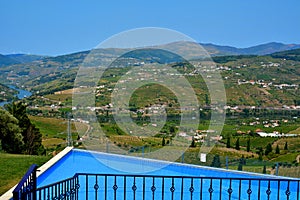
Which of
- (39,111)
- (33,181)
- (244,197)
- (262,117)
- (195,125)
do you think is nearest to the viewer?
(33,181)

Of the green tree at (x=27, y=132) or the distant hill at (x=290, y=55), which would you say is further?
the distant hill at (x=290, y=55)

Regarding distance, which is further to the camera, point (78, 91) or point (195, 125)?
point (78, 91)

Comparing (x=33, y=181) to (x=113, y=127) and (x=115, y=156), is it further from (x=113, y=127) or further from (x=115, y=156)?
(x=113, y=127)

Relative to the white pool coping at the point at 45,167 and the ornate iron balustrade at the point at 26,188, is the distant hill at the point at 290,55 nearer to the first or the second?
the white pool coping at the point at 45,167

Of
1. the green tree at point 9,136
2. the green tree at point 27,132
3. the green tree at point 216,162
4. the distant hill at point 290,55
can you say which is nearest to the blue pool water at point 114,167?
the green tree at point 216,162

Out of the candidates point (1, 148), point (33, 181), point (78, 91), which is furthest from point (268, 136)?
point (33, 181)

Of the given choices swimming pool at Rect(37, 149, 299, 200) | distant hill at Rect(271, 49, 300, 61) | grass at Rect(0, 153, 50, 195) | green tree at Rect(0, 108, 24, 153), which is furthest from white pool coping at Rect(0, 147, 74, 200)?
distant hill at Rect(271, 49, 300, 61)

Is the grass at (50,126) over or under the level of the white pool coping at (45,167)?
under
